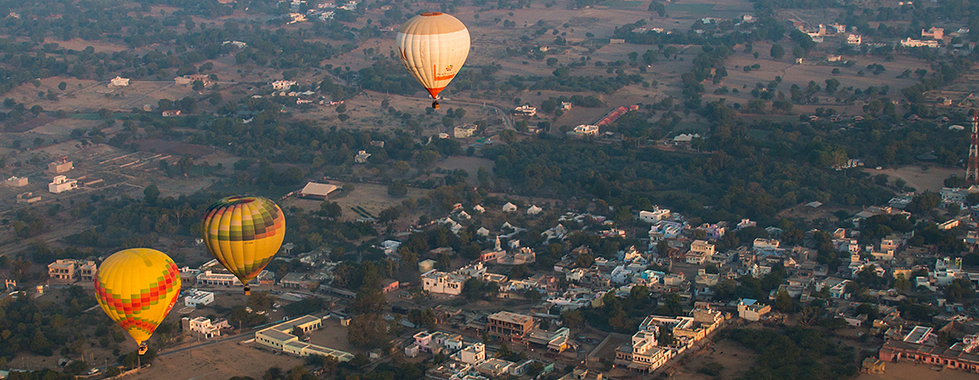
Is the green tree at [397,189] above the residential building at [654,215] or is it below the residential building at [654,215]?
below

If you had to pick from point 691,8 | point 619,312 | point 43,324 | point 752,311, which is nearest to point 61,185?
point 43,324

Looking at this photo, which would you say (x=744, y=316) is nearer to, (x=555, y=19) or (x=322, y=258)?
(x=322, y=258)

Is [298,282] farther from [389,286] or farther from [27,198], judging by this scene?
[27,198]

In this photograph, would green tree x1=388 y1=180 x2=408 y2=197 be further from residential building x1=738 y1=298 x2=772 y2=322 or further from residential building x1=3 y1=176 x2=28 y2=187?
residential building x1=738 y1=298 x2=772 y2=322

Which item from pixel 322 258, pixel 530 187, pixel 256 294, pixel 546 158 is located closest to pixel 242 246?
pixel 256 294

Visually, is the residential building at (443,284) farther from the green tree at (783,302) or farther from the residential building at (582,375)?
the green tree at (783,302)

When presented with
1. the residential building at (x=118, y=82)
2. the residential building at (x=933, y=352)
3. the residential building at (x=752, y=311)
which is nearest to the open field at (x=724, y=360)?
the residential building at (x=752, y=311)
